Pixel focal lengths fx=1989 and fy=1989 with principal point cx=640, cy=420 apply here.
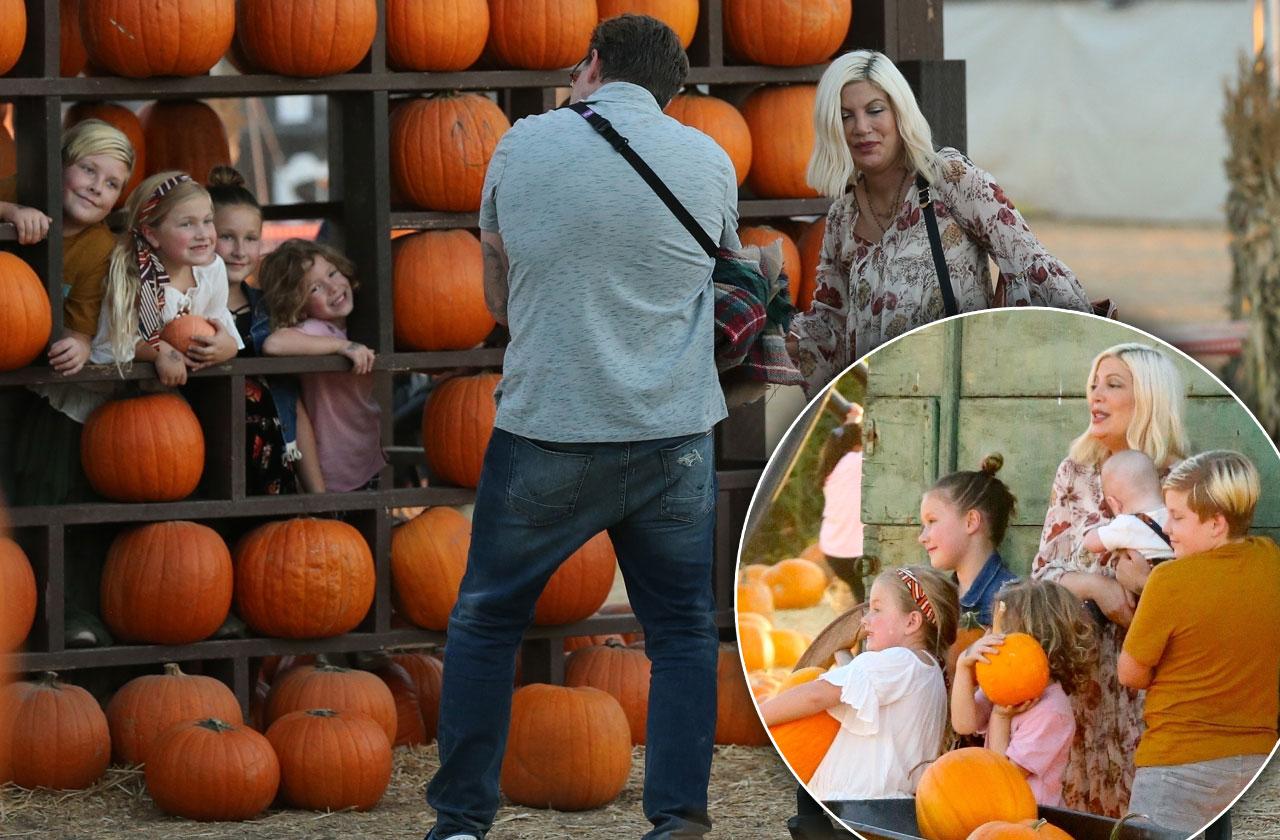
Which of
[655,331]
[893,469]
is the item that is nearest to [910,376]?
[893,469]

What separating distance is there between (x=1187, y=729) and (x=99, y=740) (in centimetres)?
289

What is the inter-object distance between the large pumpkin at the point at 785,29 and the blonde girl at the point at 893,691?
7.51ft

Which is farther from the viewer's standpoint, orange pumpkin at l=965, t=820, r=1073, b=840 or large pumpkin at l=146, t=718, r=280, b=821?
large pumpkin at l=146, t=718, r=280, b=821

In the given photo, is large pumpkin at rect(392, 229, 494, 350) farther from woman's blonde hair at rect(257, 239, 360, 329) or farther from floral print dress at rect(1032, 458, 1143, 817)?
floral print dress at rect(1032, 458, 1143, 817)

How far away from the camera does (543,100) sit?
562 cm

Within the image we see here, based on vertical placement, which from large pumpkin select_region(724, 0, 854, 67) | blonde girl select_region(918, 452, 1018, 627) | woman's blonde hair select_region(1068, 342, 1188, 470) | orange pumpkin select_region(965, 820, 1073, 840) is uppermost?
large pumpkin select_region(724, 0, 854, 67)

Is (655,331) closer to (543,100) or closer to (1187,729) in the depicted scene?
(1187,729)

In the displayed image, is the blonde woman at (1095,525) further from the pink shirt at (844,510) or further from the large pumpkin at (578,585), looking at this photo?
the large pumpkin at (578,585)

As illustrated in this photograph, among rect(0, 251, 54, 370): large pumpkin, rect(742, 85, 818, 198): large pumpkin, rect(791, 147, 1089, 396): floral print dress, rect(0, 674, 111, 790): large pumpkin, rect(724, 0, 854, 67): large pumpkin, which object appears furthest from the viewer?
rect(742, 85, 818, 198): large pumpkin

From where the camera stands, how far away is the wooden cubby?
516 centimetres

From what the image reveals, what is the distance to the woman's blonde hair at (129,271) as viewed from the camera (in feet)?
16.9

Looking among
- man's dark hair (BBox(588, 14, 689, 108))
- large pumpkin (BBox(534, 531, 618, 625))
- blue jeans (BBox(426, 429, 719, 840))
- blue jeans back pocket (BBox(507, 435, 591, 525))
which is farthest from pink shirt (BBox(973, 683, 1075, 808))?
large pumpkin (BBox(534, 531, 618, 625))

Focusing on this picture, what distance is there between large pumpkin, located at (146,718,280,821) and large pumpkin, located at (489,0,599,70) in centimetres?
201

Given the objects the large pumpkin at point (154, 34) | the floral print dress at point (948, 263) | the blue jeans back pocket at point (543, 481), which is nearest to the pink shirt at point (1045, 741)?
the floral print dress at point (948, 263)
